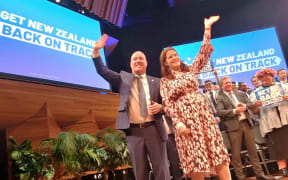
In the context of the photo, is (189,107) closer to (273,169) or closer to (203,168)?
(203,168)

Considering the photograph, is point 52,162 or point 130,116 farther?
point 52,162

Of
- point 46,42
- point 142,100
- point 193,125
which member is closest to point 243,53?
point 46,42

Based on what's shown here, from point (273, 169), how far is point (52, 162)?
3.87m

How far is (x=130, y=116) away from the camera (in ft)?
7.61

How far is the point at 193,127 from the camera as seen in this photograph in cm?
206

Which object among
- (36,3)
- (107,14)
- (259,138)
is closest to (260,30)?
(259,138)

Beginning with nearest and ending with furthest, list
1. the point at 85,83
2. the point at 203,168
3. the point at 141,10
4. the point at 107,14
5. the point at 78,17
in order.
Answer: the point at 203,168 < the point at 85,83 < the point at 78,17 < the point at 107,14 < the point at 141,10

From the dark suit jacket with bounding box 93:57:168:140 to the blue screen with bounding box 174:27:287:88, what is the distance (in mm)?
4322

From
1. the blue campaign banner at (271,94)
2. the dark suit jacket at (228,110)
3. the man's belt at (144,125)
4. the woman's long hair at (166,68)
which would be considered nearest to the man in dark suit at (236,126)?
the dark suit jacket at (228,110)

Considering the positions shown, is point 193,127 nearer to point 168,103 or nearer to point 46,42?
point 168,103

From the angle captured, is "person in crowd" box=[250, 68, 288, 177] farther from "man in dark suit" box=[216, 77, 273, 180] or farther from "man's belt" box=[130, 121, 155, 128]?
"man's belt" box=[130, 121, 155, 128]

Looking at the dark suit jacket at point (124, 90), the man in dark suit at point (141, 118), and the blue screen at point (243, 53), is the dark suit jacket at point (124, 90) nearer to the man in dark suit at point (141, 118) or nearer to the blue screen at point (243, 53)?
the man in dark suit at point (141, 118)

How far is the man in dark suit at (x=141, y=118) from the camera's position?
2.20 m

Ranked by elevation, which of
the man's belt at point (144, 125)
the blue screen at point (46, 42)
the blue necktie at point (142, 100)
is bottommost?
the man's belt at point (144, 125)
